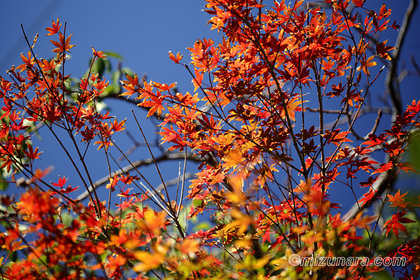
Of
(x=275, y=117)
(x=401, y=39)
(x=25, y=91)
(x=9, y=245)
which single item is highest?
(x=401, y=39)

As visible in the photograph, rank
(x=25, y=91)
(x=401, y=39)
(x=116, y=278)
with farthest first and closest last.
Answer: (x=401, y=39) → (x=25, y=91) → (x=116, y=278)

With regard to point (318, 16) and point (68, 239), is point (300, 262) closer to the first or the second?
point (68, 239)

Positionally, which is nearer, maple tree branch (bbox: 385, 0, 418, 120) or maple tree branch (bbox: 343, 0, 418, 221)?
maple tree branch (bbox: 343, 0, 418, 221)

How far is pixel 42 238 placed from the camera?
3.06ft

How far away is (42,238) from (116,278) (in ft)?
1.70

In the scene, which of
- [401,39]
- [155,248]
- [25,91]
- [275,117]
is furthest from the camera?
[401,39]

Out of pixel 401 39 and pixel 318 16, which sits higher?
pixel 401 39

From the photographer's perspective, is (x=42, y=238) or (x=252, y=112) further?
(x=252, y=112)

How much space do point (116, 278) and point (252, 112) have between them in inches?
38.1

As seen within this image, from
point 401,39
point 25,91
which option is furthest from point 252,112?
point 401,39

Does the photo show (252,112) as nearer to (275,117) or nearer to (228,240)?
(275,117)

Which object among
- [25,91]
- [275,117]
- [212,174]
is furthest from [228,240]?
[25,91]

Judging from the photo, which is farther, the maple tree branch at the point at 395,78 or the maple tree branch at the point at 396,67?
the maple tree branch at the point at 396,67

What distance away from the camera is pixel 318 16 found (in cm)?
148
